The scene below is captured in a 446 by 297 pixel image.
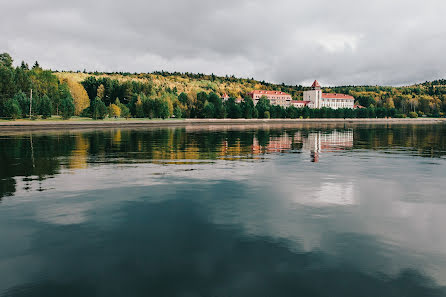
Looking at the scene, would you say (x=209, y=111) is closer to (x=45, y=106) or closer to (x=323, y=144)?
(x=45, y=106)

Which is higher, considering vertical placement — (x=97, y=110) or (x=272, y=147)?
(x=97, y=110)

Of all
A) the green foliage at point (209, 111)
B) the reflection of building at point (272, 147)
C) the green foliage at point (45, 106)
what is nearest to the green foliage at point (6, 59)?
the green foliage at point (45, 106)

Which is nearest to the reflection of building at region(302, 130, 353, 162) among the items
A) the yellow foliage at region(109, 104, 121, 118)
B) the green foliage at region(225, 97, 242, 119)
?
the yellow foliage at region(109, 104, 121, 118)

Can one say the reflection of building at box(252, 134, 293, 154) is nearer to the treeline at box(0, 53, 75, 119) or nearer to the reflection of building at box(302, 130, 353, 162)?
the reflection of building at box(302, 130, 353, 162)

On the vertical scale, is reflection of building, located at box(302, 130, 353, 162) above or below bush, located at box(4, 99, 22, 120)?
below

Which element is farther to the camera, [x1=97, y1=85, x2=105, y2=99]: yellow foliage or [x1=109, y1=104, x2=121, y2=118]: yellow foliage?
[x1=97, y1=85, x2=105, y2=99]: yellow foliage

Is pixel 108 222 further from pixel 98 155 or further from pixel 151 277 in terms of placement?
pixel 98 155

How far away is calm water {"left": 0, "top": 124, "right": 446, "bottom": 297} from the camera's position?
29.7ft

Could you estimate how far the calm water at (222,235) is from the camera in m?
9.06

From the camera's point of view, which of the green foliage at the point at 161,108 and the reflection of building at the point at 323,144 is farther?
the green foliage at the point at 161,108

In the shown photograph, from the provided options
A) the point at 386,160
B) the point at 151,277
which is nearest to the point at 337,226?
the point at 151,277

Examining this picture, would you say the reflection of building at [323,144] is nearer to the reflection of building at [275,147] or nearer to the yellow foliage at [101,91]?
the reflection of building at [275,147]

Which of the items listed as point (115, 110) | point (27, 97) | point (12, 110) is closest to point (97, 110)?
point (115, 110)

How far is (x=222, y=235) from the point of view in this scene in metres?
12.5
